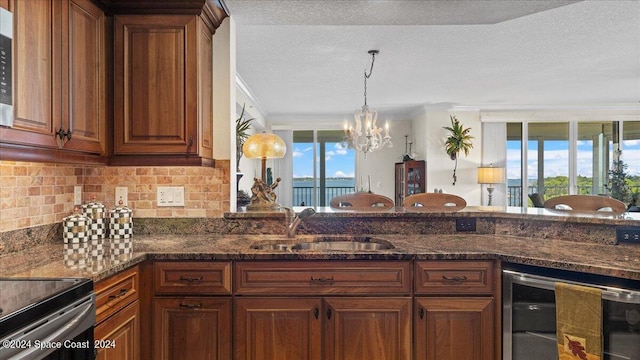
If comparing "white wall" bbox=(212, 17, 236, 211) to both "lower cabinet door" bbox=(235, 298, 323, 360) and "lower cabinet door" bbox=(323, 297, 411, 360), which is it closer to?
"lower cabinet door" bbox=(235, 298, 323, 360)

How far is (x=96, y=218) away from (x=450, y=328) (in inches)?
79.3

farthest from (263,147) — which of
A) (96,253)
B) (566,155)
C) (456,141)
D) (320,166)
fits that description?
(566,155)

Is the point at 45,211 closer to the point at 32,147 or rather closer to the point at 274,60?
the point at 32,147

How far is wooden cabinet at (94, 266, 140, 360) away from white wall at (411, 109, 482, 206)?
19.0 ft

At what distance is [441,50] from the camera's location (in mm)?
3814

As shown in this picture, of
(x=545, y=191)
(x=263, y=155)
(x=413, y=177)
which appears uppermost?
(x=263, y=155)

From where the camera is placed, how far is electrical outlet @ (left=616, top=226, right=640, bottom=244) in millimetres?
1963

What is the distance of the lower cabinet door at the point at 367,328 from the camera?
1.83 metres

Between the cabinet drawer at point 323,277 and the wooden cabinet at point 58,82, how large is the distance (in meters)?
0.99

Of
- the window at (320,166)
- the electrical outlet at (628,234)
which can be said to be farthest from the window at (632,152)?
the electrical outlet at (628,234)

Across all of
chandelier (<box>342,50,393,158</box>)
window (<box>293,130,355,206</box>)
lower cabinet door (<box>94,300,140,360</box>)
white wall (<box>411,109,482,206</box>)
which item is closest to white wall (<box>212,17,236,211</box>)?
lower cabinet door (<box>94,300,140,360</box>)

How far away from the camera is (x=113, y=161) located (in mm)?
2119

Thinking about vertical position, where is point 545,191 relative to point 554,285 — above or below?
above

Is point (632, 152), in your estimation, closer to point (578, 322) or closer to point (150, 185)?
point (578, 322)
